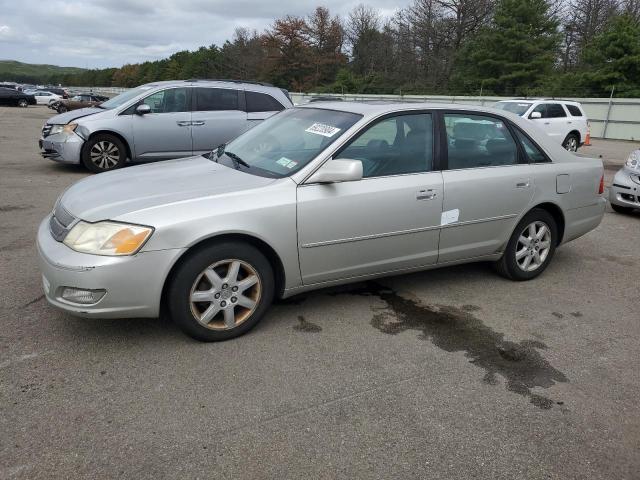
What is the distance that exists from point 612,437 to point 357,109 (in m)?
2.77

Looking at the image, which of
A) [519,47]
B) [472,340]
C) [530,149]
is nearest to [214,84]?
[530,149]

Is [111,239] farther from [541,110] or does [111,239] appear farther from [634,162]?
[541,110]

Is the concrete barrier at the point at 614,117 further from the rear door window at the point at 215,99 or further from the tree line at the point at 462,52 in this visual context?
the rear door window at the point at 215,99

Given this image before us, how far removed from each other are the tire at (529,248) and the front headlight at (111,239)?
3.12m

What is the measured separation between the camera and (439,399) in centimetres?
297

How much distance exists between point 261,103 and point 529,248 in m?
6.97

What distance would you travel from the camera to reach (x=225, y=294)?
3.45m

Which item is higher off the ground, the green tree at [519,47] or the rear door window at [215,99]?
the green tree at [519,47]

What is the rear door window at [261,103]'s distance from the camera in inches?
410

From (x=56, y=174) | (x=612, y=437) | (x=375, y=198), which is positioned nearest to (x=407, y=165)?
(x=375, y=198)

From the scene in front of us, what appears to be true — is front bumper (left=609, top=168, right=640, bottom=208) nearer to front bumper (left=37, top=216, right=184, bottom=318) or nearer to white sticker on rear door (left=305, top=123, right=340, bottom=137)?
white sticker on rear door (left=305, top=123, right=340, bottom=137)

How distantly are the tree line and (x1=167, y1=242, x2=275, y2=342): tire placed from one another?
3086cm

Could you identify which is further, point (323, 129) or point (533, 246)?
point (533, 246)

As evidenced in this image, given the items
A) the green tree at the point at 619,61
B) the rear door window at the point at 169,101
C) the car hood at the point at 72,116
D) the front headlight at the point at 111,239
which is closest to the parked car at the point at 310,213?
the front headlight at the point at 111,239
